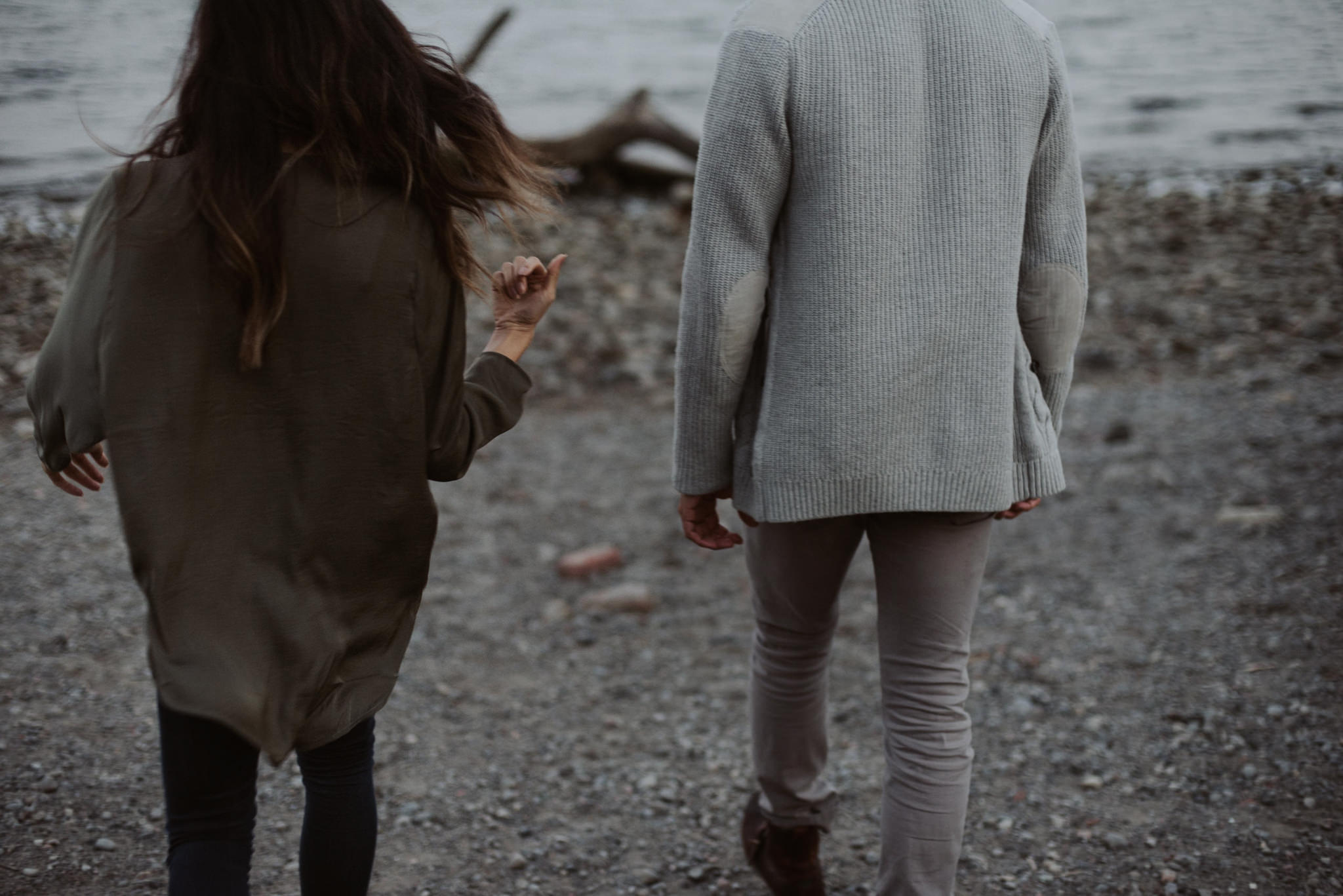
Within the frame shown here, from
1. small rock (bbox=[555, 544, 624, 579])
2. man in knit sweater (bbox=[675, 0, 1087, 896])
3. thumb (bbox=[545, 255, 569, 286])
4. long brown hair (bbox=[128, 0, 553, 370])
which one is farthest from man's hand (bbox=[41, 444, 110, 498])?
small rock (bbox=[555, 544, 624, 579])

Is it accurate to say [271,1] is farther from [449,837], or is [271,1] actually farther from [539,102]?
[539,102]

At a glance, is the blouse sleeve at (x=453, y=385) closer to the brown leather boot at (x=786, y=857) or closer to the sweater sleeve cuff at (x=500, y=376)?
the sweater sleeve cuff at (x=500, y=376)

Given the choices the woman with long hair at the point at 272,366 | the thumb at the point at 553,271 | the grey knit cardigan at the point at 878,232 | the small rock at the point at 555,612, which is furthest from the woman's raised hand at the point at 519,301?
the small rock at the point at 555,612

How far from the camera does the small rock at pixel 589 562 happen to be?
402cm

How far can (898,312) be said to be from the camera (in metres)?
1.70

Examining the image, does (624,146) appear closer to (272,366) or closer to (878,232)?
(878,232)

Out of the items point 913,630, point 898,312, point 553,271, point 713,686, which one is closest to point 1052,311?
point 898,312

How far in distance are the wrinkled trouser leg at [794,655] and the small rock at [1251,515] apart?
260cm

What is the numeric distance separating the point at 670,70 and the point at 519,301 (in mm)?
18512

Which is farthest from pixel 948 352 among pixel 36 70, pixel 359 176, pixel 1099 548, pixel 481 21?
pixel 481 21

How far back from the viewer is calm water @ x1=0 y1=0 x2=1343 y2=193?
25.3 feet

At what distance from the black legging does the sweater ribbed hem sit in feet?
2.31

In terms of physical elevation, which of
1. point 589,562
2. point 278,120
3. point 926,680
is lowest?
point 589,562

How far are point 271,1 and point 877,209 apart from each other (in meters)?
0.88
